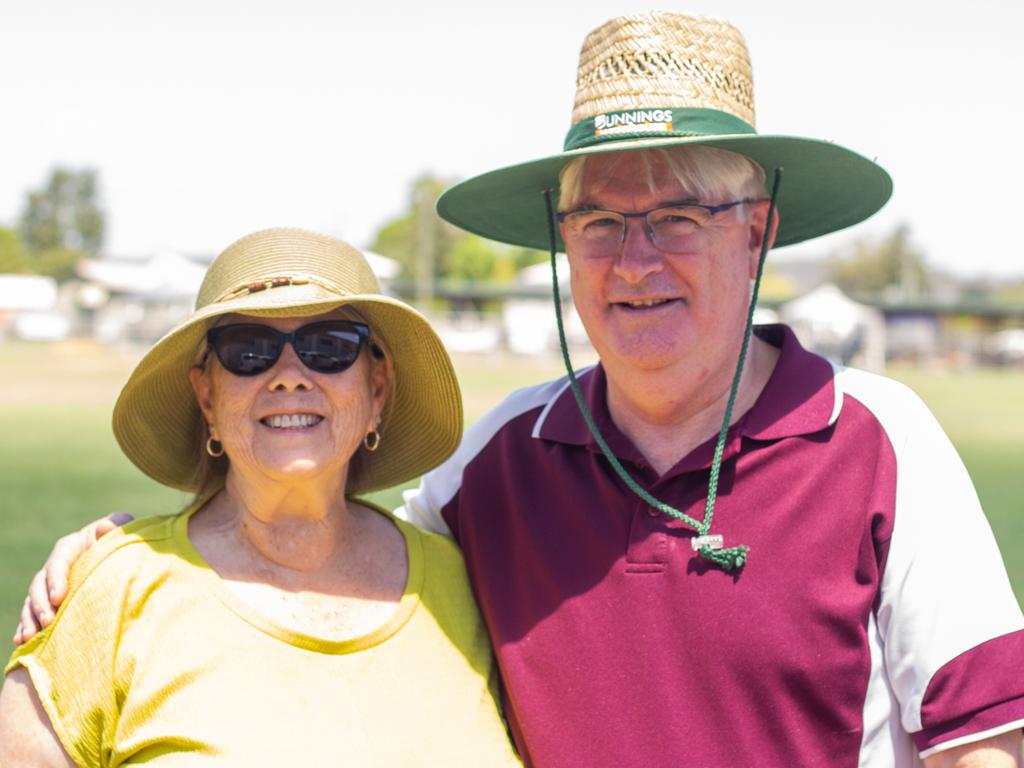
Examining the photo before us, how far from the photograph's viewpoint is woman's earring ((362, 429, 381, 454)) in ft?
10.2

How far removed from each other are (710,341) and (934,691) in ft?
3.14

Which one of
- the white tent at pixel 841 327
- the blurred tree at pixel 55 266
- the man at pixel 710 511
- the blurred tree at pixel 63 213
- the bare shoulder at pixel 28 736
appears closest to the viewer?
the bare shoulder at pixel 28 736

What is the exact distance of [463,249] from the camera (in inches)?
3155

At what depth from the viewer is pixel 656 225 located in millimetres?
2885

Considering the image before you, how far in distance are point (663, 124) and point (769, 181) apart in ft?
1.62

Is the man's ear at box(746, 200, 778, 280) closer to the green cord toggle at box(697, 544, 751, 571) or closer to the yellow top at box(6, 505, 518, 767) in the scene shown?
the green cord toggle at box(697, 544, 751, 571)

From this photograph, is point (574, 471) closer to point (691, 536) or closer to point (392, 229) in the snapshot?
point (691, 536)

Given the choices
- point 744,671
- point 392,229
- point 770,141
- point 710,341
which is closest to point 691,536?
point 744,671

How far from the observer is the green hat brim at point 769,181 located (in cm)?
286

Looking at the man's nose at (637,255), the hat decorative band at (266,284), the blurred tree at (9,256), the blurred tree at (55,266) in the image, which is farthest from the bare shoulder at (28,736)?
the blurred tree at (55,266)

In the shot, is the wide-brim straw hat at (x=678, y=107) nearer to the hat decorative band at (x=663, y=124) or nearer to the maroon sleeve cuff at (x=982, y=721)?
the hat decorative band at (x=663, y=124)

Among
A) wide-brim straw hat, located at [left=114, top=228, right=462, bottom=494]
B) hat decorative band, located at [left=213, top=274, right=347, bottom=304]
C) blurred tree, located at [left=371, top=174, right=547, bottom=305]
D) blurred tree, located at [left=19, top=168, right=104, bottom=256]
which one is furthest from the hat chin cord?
blurred tree, located at [left=19, top=168, right=104, bottom=256]

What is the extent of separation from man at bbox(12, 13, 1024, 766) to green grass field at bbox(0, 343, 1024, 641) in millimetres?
4319

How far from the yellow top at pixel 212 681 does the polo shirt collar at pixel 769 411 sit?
68 centimetres
